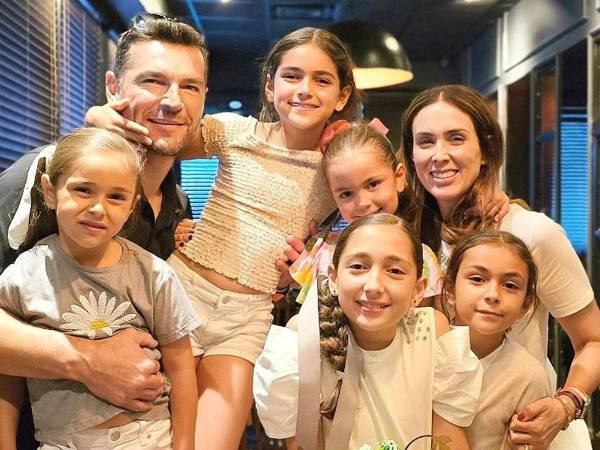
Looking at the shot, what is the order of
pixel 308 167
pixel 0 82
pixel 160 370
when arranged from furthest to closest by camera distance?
pixel 0 82, pixel 308 167, pixel 160 370

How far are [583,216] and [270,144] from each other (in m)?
3.26

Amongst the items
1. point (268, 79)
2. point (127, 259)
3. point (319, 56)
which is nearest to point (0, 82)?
point (268, 79)

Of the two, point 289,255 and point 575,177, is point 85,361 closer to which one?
point 289,255

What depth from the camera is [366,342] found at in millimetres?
1660

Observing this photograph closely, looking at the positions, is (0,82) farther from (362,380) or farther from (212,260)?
(362,380)

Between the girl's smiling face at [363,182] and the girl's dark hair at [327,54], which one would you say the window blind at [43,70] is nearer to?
the girl's dark hair at [327,54]

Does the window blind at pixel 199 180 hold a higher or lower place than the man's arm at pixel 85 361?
higher

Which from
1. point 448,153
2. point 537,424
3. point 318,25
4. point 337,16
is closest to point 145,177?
point 448,153

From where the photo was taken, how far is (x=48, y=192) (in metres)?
1.55

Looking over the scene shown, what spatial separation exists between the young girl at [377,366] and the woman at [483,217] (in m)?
0.29

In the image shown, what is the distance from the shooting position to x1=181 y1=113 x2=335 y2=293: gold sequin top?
2.09 m

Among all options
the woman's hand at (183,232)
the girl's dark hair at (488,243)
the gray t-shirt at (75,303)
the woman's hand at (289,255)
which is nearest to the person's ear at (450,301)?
→ the girl's dark hair at (488,243)

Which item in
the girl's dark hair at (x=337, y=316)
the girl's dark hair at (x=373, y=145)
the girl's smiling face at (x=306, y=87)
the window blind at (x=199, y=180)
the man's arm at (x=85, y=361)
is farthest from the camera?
the window blind at (x=199, y=180)

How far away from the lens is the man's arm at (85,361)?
1496mm
